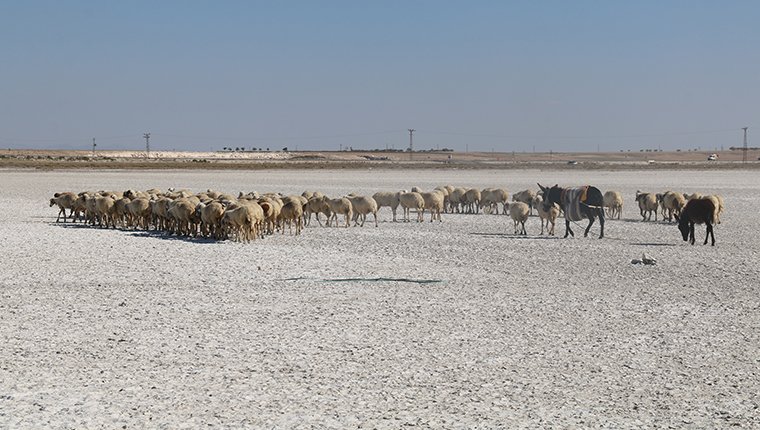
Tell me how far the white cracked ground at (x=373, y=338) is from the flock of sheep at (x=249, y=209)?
220cm

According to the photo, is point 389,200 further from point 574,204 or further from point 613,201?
point 574,204

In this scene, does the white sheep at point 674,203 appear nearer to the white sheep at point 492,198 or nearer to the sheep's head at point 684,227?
the white sheep at point 492,198

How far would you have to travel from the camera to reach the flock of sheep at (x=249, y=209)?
21.5 meters

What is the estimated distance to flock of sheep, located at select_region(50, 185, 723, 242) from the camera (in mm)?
21453

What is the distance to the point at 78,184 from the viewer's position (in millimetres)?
52125

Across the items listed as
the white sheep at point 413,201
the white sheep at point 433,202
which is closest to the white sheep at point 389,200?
the white sheep at point 413,201

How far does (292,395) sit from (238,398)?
470mm

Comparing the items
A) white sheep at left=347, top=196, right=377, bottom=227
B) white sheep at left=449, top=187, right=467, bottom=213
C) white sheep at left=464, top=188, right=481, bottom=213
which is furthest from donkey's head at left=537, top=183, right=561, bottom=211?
white sheep at left=449, top=187, right=467, bottom=213

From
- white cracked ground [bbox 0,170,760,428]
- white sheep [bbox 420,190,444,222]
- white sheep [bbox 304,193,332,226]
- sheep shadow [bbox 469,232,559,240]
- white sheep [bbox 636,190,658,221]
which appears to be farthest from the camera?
white sheep [bbox 636,190,658,221]

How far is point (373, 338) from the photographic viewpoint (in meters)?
10.5

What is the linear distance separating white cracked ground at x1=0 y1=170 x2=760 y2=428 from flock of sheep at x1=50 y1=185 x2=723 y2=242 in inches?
86.6

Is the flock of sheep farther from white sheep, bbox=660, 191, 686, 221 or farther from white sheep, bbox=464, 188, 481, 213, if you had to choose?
white sheep, bbox=464, 188, 481, 213

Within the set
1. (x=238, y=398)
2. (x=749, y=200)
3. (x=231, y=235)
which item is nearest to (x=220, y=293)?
(x=238, y=398)

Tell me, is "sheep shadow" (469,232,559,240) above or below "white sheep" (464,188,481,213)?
below
